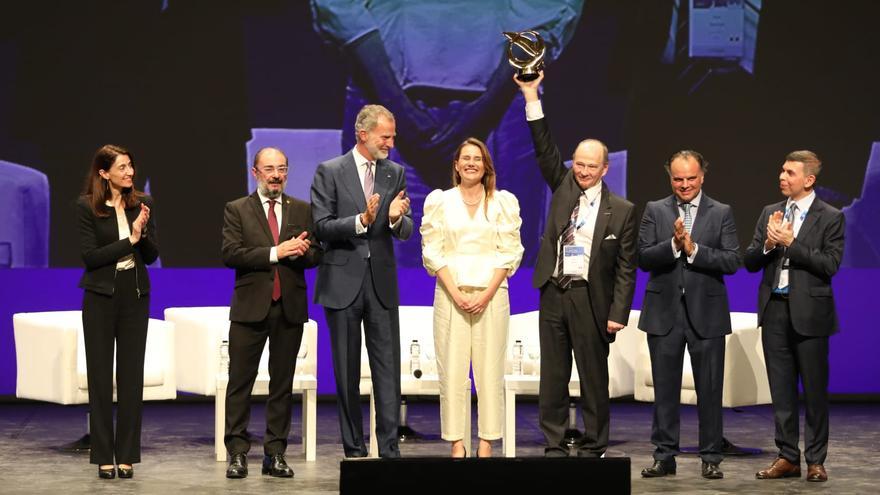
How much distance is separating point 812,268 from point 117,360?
Answer: 3.23m

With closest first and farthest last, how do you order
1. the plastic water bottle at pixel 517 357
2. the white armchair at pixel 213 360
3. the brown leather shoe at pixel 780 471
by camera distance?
the brown leather shoe at pixel 780 471 → the white armchair at pixel 213 360 → the plastic water bottle at pixel 517 357

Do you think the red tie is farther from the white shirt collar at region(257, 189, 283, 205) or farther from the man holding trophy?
the man holding trophy

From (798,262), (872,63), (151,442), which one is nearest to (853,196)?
(872,63)

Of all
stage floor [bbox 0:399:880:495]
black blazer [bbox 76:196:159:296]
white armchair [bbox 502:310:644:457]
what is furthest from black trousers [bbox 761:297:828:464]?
black blazer [bbox 76:196:159:296]

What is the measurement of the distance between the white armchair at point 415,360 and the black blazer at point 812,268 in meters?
1.65

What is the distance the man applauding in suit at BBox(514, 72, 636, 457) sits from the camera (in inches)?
224

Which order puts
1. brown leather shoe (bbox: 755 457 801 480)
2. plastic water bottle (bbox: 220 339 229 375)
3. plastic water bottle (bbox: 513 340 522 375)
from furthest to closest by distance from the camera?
plastic water bottle (bbox: 513 340 522 375) → plastic water bottle (bbox: 220 339 229 375) → brown leather shoe (bbox: 755 457 801 480)

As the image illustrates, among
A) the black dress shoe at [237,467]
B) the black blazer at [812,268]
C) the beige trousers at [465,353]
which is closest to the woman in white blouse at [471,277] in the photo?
the beige trousers at [465,353]

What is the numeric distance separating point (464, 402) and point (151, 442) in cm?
221

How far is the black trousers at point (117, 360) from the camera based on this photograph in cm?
568

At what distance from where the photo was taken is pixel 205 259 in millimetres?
8781

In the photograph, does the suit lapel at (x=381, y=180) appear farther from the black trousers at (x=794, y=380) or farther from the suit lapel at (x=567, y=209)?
the black trousers at (x=794, y=380)

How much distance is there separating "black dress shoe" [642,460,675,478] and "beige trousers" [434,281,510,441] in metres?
0.75

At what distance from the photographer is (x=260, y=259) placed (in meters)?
5.74
